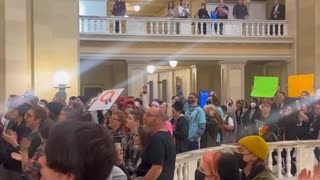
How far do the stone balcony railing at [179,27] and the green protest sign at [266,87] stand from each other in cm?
681

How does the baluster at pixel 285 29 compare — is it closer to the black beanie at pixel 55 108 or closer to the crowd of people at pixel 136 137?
the crowd of people at pixel 136 137

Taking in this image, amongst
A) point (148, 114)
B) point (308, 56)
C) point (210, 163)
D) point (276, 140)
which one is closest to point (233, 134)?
point (276, 140)

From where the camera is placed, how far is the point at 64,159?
182 centimetres

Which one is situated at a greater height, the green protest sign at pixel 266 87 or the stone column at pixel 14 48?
the stone column at pixel 14 48

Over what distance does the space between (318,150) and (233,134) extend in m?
1.64

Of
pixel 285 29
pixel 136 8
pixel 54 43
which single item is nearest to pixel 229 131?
pixel 54 43

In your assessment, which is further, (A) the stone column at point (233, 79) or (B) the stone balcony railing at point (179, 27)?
(A) the stone column at point (233, 79)

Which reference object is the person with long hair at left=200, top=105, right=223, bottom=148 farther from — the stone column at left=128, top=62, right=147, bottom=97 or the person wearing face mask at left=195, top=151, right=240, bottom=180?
the stone column at left=128, top=62, right=147, bottom=97

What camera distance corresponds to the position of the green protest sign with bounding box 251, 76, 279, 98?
12.1 m

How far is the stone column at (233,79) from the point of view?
65.7 ft

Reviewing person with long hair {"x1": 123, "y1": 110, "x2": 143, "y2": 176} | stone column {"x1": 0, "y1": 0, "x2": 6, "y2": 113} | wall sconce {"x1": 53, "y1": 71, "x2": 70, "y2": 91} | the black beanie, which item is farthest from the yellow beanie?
stone column {"x1": 0, "y1": 0, "x2": 6, "y2": 113}

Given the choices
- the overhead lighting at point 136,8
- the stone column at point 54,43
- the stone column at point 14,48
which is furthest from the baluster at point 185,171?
the overhead lighting at point 136,8

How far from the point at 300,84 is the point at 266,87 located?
0.76 metres

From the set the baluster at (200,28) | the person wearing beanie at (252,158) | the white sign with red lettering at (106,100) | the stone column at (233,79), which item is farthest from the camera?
the stone column at (233,79)
